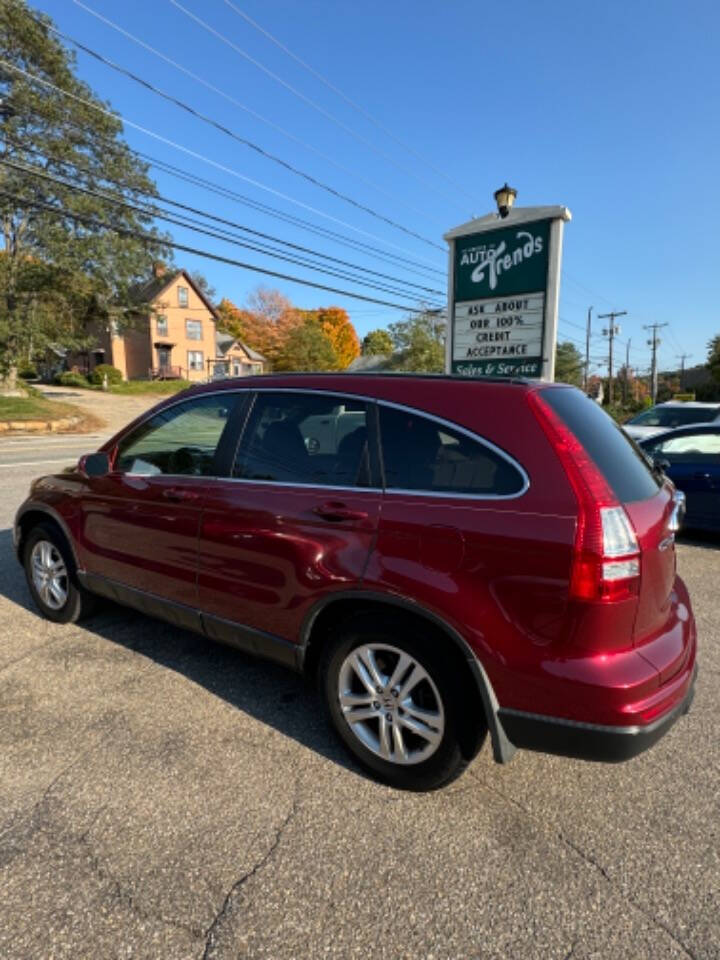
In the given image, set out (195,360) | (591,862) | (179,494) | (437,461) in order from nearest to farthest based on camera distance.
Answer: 1. (591,862)
2. (437,461)
3. (179,494)
4. (195,360)

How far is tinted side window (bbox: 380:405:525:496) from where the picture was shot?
7.04ft

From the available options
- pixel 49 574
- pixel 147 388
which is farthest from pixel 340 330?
pixel 49 574

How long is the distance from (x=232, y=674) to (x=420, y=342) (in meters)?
49.0

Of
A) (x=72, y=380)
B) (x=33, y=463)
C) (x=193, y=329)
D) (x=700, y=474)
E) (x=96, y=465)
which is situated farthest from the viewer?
(x=193, y=329)

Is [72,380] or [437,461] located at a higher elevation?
[72,380]

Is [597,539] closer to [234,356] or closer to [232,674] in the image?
[232,674]

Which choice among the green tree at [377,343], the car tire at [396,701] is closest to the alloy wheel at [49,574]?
the car tire at [396,701]

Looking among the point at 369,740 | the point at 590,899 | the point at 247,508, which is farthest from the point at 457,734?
the point at 247,508

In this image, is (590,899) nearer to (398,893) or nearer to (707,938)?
(707,938)

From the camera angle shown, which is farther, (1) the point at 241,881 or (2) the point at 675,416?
(2) the point at 675,416

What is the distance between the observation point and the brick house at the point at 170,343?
47.2 metres

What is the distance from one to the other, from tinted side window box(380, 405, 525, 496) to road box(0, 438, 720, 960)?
4.31 feet

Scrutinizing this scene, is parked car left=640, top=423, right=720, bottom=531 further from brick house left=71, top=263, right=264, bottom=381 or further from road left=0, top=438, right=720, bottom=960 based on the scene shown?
brick house left=71, top=263, right=264, bottom=381

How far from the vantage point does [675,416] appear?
1205 centimetres
